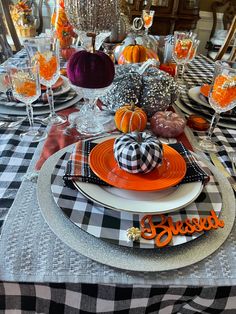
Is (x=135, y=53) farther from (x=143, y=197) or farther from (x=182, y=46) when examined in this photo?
(x=143, y=197)

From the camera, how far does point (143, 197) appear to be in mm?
425

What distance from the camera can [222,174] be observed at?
0.53m

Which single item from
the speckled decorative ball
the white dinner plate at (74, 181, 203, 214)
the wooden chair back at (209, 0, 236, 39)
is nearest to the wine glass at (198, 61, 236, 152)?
the speckled decorative ball

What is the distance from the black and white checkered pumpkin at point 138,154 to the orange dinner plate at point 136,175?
1cm

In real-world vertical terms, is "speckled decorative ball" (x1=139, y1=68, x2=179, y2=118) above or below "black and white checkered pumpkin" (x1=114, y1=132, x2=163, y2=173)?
below

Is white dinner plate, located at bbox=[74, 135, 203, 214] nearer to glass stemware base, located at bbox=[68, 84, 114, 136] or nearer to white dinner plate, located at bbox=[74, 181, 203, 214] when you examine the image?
white dinner plate, located at bbox=[74, 181, 203, 214]

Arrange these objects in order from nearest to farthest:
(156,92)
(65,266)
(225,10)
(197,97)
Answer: (65,266)
(156,92)
(197,97)
(225,10)

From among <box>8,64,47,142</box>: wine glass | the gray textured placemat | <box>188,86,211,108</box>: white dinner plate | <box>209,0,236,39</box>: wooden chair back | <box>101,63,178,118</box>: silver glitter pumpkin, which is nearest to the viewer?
the gray textured placemat

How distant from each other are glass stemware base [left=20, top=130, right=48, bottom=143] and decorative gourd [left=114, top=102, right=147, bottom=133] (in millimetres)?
181

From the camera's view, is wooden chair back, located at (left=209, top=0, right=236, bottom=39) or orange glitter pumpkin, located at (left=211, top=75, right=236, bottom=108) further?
wooden chair back, located at (left=209, top=0, right=236, bottom=39)

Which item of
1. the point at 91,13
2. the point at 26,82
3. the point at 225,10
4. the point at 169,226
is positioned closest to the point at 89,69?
the point at 26,82

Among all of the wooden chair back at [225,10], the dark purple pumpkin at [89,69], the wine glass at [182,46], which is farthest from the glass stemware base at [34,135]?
the wooden chair back at [225,10]

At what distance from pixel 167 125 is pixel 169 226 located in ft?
1.07

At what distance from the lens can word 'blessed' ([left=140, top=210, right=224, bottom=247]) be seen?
0.36 metres
